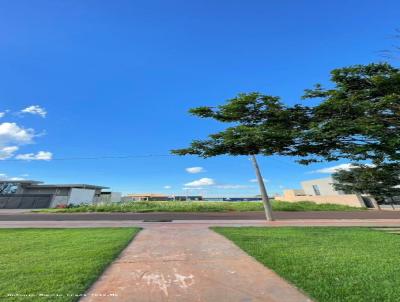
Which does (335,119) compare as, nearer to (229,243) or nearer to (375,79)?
(375,79)

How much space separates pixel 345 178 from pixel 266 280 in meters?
33.8

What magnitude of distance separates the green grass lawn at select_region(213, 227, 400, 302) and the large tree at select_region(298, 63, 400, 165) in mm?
2078

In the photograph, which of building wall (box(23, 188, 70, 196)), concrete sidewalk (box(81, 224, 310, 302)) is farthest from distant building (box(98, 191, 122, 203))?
concrete sidewalk (box(81, 224, 310, 302))

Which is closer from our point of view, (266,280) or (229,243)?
(266,280)

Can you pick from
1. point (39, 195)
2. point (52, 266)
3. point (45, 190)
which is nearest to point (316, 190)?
point (39, 195)

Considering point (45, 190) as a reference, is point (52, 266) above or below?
below

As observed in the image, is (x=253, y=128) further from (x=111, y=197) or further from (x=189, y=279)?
(x=111, y=197)

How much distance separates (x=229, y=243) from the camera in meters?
8.82

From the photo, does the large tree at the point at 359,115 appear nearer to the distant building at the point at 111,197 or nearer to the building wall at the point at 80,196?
the building wall at the point at 80,196

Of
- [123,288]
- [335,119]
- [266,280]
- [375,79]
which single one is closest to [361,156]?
[335,119]

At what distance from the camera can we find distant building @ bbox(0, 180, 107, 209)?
39094 millimetres

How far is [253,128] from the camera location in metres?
4.41

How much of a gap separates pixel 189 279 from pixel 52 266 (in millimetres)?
2866

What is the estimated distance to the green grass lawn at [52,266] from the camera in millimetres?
4066
